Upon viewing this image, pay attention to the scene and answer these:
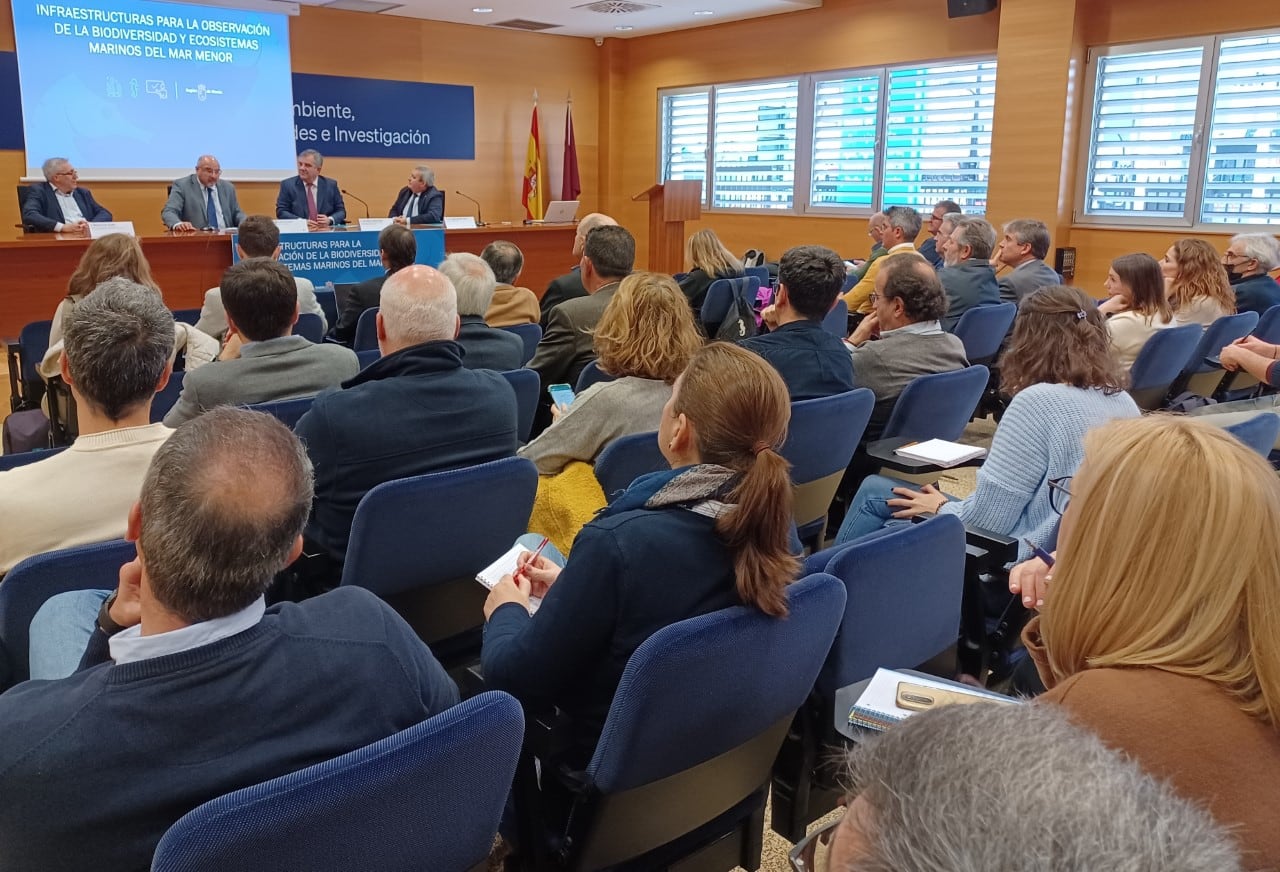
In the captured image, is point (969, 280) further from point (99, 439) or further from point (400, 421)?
point (99, 439)

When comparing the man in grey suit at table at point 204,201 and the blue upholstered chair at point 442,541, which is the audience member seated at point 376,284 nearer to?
the blue upholstered chair at point 442,541

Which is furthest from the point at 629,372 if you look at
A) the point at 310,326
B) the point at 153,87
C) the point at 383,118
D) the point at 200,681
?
the point at 383,118

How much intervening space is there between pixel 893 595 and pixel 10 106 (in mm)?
9679

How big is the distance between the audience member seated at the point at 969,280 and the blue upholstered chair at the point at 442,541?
358 centimetres

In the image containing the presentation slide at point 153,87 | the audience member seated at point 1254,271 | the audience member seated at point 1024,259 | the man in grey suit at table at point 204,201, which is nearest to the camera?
the audience member seated at point 1254,271

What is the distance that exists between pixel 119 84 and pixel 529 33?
5048 millimetres

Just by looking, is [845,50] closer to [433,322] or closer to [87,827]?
[433,322]

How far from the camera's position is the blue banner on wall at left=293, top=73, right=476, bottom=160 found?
10430 millimetres

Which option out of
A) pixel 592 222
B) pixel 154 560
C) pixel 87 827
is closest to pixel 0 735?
pixel 87 827

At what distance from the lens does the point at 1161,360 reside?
424 cm

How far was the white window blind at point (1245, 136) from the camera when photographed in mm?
7590

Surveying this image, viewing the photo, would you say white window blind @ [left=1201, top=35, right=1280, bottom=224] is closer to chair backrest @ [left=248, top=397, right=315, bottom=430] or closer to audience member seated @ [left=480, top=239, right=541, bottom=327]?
audience member seated @ [left=480, top=239, right=541, bottom=327]

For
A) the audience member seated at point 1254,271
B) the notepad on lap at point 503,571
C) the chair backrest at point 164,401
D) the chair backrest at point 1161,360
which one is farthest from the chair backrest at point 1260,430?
the chair backrest at point 164,401

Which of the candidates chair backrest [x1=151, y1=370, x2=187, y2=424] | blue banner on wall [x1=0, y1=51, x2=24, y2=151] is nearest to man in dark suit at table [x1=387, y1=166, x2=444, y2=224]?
→ blue banner on wall [x1=0, y1=51, x2=24, y2=151]
